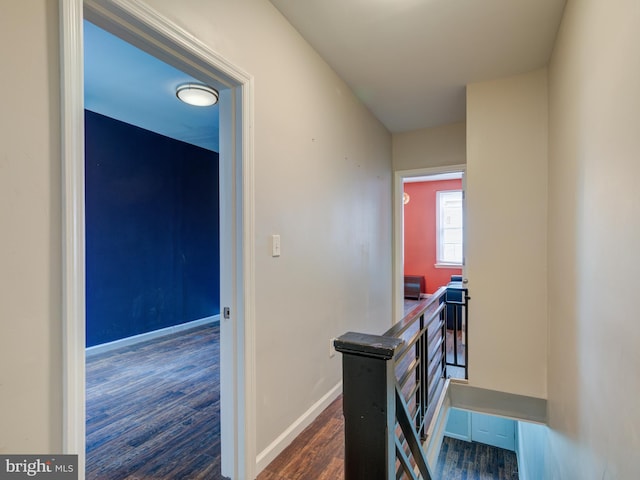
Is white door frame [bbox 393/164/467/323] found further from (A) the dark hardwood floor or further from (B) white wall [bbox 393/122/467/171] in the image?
(A) the dark hardwood floor

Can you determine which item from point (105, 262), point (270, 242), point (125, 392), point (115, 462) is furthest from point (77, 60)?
point (105, 262)

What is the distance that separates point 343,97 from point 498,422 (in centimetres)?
549

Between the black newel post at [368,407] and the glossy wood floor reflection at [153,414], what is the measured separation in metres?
1.24

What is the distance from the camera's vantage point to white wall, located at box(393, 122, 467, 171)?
3.77m

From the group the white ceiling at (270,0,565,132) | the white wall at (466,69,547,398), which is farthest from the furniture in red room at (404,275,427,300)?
the white ceiling at (270,0,565,132)

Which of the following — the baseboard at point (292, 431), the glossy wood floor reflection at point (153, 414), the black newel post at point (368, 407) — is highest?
the black newel post at point (368, 407)

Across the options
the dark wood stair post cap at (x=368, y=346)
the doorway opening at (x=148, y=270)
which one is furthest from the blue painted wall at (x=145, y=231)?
the dark wood stair post cap at (x=368, y=346)

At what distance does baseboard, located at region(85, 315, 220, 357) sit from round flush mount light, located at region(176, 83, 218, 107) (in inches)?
115

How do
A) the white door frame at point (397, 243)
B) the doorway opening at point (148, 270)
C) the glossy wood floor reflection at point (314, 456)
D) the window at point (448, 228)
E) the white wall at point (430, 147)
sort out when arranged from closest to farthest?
the glossy wood floor reflection at point (314, 456), the doorway opening at point (148, 270), the white wall at point (430, 147), the white door frame at point (397, 243), the window at point (448, 228)

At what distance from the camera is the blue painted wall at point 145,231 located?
3646 mm

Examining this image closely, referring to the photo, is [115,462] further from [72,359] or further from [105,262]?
[105,262]

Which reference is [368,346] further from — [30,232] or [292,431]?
[292,431]

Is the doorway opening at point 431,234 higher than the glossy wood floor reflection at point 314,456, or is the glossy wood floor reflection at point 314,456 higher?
the doorway opening at point 431,234

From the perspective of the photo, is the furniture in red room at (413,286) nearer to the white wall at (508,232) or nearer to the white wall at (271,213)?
the white wall at (271,213)
